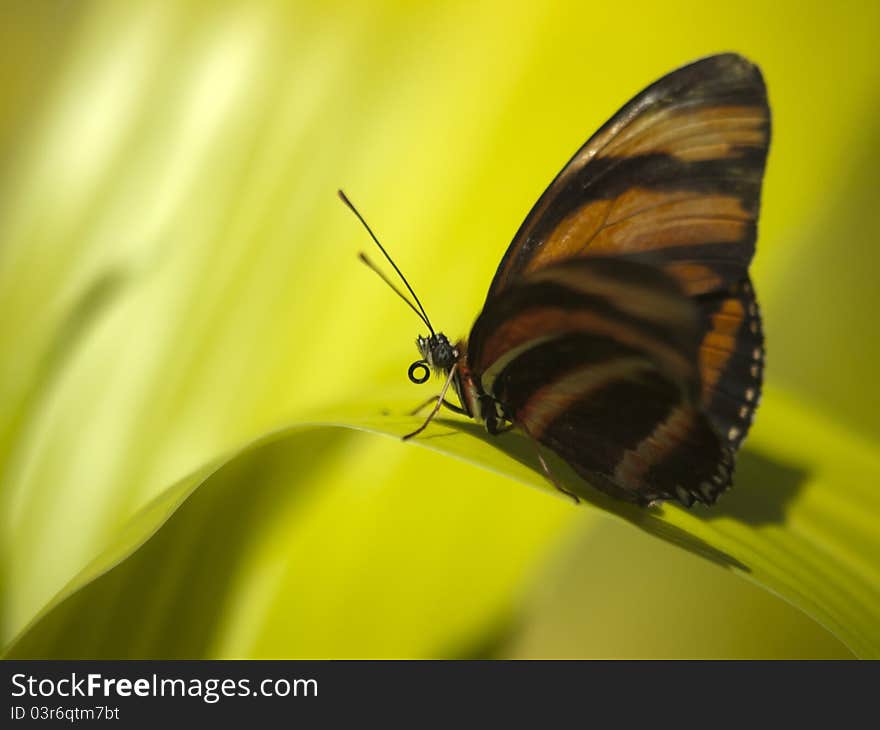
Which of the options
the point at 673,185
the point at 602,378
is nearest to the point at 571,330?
the point at 602,378

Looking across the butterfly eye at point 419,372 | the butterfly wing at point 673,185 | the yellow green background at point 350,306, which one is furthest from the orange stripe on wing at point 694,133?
the butterfly eye at point 419,372

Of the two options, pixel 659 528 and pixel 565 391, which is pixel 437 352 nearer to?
pixel 565 391

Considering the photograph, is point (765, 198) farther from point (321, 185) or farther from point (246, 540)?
point (246, 540)

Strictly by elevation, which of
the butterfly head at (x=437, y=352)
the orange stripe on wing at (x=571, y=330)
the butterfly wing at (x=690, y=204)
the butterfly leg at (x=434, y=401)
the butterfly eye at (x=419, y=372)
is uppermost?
the butterfly wing at (x=690, y=204)

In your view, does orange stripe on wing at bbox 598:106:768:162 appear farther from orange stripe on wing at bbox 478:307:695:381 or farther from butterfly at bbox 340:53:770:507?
orange stripe on wing at bbox 478:307:695:381

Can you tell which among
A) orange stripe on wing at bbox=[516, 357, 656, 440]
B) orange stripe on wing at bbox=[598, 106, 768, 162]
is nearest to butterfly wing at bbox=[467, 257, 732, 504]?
orange stripe on wing at bbox=[516, 357, 656, 440]

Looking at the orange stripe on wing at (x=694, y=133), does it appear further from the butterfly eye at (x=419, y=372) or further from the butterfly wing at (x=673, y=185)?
the butterfly eye at (x=419, y=372)

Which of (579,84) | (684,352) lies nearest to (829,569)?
(684,352)
